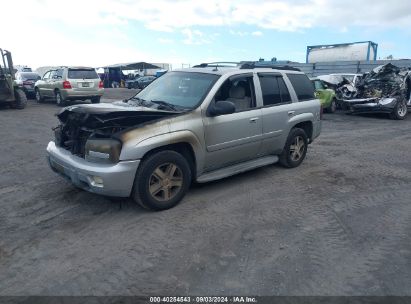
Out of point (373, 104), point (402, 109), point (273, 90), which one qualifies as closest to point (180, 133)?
point (273, 90)

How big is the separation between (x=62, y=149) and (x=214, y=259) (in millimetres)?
2653

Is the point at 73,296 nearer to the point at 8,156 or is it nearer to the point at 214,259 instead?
the point at 214,259

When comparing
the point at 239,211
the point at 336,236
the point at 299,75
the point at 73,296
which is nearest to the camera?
the point at 73,296

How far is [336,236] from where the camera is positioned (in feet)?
12.4

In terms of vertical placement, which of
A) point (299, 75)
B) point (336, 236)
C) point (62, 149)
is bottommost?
point (336, 236)

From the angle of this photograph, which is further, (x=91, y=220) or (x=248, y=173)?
(x=248, y=173)

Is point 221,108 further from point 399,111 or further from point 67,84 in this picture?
point 67,84

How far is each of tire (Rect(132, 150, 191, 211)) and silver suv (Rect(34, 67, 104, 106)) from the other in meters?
12.1

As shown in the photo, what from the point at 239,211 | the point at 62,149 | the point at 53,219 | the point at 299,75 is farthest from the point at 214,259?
the point at 299,75

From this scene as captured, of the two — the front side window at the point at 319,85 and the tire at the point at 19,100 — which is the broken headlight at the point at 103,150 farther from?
the front side window at the point at 319,85

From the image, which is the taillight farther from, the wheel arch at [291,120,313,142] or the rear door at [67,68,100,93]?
the wheel arch at [291,120,313,142]

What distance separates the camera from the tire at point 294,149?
20.1 ft

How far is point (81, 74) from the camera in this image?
1507 centimetres

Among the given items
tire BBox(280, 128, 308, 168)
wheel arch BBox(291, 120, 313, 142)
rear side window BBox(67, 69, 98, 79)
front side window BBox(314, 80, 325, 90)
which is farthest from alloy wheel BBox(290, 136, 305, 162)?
rear side window BBox(67, 69, 98, 79)
